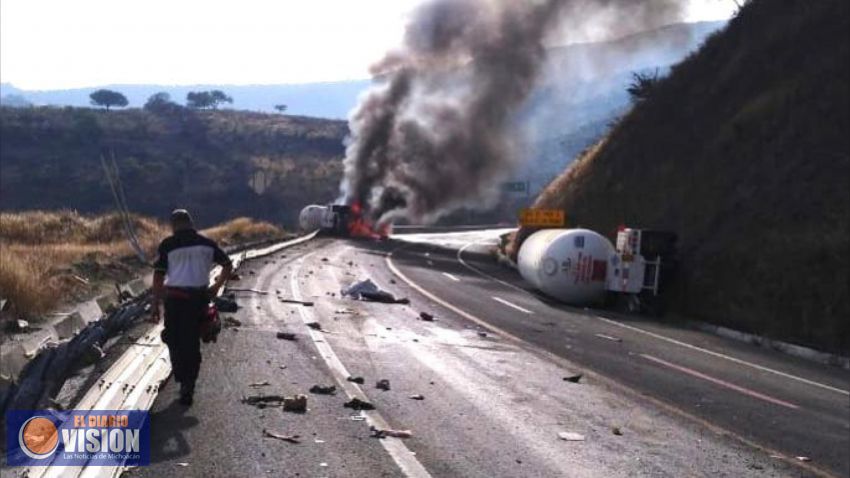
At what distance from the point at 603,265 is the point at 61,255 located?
1337 cm

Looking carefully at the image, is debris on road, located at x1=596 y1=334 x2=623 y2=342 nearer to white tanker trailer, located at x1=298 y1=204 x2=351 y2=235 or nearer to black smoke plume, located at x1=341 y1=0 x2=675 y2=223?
black smoke plume, located at x1=341 y1=0 x2=675 y2=223

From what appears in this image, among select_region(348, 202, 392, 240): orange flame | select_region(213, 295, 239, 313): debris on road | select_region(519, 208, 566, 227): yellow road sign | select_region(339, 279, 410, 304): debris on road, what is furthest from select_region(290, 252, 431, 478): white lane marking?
select_region(348, 202, 392, 240): orange flame

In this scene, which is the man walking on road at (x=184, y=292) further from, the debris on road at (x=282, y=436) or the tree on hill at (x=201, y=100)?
the tree on hill at (x=201, y=100)

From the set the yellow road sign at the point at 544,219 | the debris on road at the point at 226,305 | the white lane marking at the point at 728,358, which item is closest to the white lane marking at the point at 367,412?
the debris on road at the point at 226,305

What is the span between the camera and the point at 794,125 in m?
26.6

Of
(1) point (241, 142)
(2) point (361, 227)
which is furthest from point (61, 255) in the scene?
(1) point (241, 142)

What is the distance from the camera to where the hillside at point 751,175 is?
20625 mm

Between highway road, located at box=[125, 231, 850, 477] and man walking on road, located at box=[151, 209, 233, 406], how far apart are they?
1.21 feet

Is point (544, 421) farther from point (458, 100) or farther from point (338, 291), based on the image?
point (458, 100)

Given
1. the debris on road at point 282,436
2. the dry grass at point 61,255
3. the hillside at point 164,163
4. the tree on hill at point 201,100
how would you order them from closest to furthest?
the debris on road at point 282,436 < the dry grass at point 61,255 < the hillside at point 164,163 < the tree on hill at point 201,100

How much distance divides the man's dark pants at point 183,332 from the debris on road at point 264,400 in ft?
1.83

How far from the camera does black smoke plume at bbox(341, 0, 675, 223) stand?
4056 cm

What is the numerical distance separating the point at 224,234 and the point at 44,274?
25089 millimetres

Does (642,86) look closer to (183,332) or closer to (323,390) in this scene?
(323,390)
